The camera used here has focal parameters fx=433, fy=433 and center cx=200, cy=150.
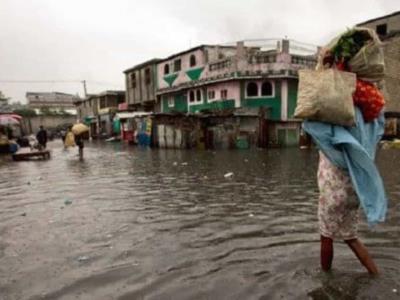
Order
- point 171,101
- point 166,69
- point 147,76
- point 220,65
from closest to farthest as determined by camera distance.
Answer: point 220,65 < point 171,101 < point 166,69 < point 147,76

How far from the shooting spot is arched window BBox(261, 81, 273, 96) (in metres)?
28.6

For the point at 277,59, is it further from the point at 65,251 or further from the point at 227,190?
the point at 65,251

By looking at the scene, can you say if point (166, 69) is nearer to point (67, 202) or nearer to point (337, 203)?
point (67, 202)

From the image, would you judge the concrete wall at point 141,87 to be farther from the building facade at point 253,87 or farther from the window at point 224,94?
the window at point 224,94

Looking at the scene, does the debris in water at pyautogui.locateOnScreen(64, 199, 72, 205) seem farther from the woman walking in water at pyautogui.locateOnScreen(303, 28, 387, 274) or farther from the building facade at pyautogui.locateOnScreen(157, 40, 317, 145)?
Answer: the building facade at pyautogui.locateOnScreen(157, 40, 317, 145)

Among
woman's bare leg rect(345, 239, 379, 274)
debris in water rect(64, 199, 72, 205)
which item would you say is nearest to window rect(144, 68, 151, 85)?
debris in water rect(64, 199, 72, 205)

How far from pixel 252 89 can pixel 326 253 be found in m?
25.7

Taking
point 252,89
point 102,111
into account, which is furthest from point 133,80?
point 252,89

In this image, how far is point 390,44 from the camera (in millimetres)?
30656

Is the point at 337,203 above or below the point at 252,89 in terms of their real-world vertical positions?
below

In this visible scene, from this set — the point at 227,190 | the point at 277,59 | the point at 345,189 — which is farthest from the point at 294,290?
the point at 277,59

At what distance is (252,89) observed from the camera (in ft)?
96.2

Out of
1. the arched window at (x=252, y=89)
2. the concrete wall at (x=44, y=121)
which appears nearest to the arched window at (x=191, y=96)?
the arched window at (x=252, y=89)

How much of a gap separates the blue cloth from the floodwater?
0.76 m
